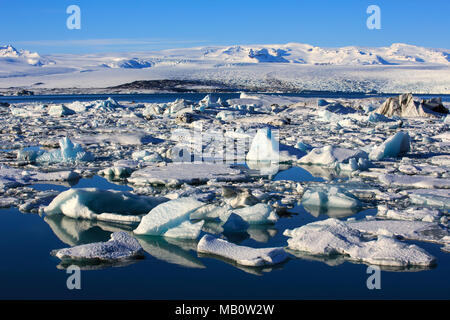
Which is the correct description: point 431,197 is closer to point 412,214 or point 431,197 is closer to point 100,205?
point 412,214

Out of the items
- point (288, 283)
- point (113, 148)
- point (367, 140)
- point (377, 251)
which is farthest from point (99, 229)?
point (367, 140)

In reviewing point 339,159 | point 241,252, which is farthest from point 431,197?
point 241,252

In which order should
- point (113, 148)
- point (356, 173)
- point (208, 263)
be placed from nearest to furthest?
point (208, 263)
point (356, 173)
point (113, 148)

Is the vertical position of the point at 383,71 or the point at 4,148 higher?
the point at 383,71

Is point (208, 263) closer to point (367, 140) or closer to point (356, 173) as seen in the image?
point (356, 173)

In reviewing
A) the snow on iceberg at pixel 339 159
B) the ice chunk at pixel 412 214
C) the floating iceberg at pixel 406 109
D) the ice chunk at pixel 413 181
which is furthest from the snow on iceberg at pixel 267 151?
the floating iceberg at pixel 406 109

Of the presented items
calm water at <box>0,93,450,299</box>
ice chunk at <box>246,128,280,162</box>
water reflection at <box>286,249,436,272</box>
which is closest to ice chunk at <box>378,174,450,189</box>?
ice chunk at <box>246,128,280,162</box>
